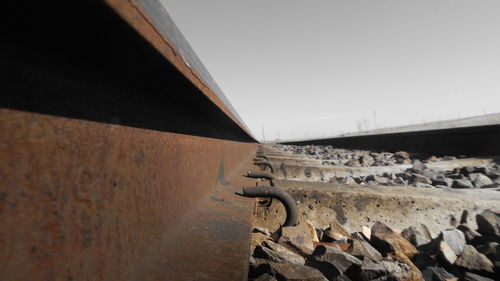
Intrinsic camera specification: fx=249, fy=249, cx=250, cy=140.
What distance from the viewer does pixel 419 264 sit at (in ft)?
4.40

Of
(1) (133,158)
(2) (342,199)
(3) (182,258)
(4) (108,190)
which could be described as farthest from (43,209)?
(2) (342,199)

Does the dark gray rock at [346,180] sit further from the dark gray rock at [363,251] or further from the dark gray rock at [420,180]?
the dark gray rock at [363,251]

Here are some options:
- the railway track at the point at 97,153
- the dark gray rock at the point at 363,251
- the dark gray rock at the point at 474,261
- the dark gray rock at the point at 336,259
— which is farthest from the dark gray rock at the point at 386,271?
the railway track at the point at 97,153

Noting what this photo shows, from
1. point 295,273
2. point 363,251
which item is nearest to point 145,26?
point 295,273

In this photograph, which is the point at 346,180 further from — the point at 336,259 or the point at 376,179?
the point at 336,259

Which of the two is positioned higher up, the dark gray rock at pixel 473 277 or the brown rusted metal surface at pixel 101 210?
the brown rusted metal surface at pixel 101 210

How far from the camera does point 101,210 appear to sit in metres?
0.51

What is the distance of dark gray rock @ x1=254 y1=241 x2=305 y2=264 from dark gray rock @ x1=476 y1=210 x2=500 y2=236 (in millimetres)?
1308

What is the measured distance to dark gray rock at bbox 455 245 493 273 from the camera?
1231 millimetres

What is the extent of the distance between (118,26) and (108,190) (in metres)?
0.33

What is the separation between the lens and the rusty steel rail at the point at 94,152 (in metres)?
0.36

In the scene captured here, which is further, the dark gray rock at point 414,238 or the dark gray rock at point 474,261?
the dark gray rock at point 414,238

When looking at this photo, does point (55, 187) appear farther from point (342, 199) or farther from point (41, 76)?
point (342, 199)

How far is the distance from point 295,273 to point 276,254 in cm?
20
